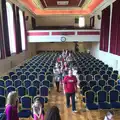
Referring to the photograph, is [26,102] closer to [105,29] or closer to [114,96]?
[114,96]

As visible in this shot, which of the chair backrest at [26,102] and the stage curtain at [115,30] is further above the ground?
the stage curtain at [115,30]

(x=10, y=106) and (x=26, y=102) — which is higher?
(x=10, y=106)

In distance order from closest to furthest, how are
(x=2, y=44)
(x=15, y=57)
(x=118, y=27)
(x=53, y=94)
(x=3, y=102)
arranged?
(x=3, y=102)
(x=53, y=94)
(x=2, y=44)
(x=118, y=27)
(x=15, y=57)

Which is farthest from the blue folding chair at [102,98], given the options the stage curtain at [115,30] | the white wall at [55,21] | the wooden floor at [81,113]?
the white wall at [55,21]

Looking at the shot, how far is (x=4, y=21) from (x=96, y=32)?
11.0m

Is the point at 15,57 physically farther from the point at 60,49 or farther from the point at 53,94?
the point at 60,49

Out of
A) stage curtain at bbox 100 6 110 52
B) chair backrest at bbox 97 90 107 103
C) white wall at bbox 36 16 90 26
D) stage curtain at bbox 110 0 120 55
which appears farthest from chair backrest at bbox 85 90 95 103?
white wall at bbox 36 16 90 26

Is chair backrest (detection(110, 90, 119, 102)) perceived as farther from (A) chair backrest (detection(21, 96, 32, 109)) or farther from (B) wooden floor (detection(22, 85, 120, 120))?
(A) chair backrest (detection(21, 96, 32, 109))

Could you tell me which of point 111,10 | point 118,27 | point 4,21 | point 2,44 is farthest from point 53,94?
point 111,10

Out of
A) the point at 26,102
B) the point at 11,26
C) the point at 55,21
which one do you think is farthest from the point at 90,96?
the point at 55,21

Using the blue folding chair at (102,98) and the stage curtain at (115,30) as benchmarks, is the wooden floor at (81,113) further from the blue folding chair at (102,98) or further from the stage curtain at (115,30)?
the stage curtain at (115,30)

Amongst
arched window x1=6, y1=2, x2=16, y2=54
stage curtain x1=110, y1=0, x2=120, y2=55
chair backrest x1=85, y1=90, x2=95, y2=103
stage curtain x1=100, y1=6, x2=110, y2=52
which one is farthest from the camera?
stage curtain x1=100, y1=6, x2=110, y2=52

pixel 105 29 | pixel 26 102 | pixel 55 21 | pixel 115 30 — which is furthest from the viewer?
pixel 55 21

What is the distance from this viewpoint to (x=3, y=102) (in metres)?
5.80
